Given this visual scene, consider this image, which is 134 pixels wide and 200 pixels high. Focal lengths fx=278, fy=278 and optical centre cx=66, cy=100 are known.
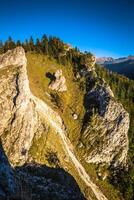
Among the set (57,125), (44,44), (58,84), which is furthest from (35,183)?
(44,44)

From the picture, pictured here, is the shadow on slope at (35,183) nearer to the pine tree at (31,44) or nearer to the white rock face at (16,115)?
the white rock face at (16,115)

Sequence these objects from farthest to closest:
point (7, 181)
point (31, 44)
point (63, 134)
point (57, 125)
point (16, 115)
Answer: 1. point (31, 44)
2. point (63, 134)
3. point (57, 125)
4. point (16, 115)
5. point (7, 181)

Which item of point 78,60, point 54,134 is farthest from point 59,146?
point 78,60

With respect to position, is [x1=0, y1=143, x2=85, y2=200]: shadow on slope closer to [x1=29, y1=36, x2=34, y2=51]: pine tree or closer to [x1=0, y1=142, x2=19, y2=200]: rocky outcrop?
[x1=0, y1=142, x2=19, y2=200]: rocky outcrop

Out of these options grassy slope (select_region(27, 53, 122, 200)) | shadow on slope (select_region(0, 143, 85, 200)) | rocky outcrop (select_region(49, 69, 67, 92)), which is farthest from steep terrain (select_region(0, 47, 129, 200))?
rocky outcrop (select_region(49, 69, 67, 92))

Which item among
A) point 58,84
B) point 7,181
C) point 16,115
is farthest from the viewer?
point 58,84

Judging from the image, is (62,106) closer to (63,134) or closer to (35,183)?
(63,134)

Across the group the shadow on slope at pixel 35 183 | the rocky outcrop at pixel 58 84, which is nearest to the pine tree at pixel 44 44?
the rocky outcrop at pixel 58 84

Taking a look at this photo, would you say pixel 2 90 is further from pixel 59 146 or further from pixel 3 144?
pixel 59 146
